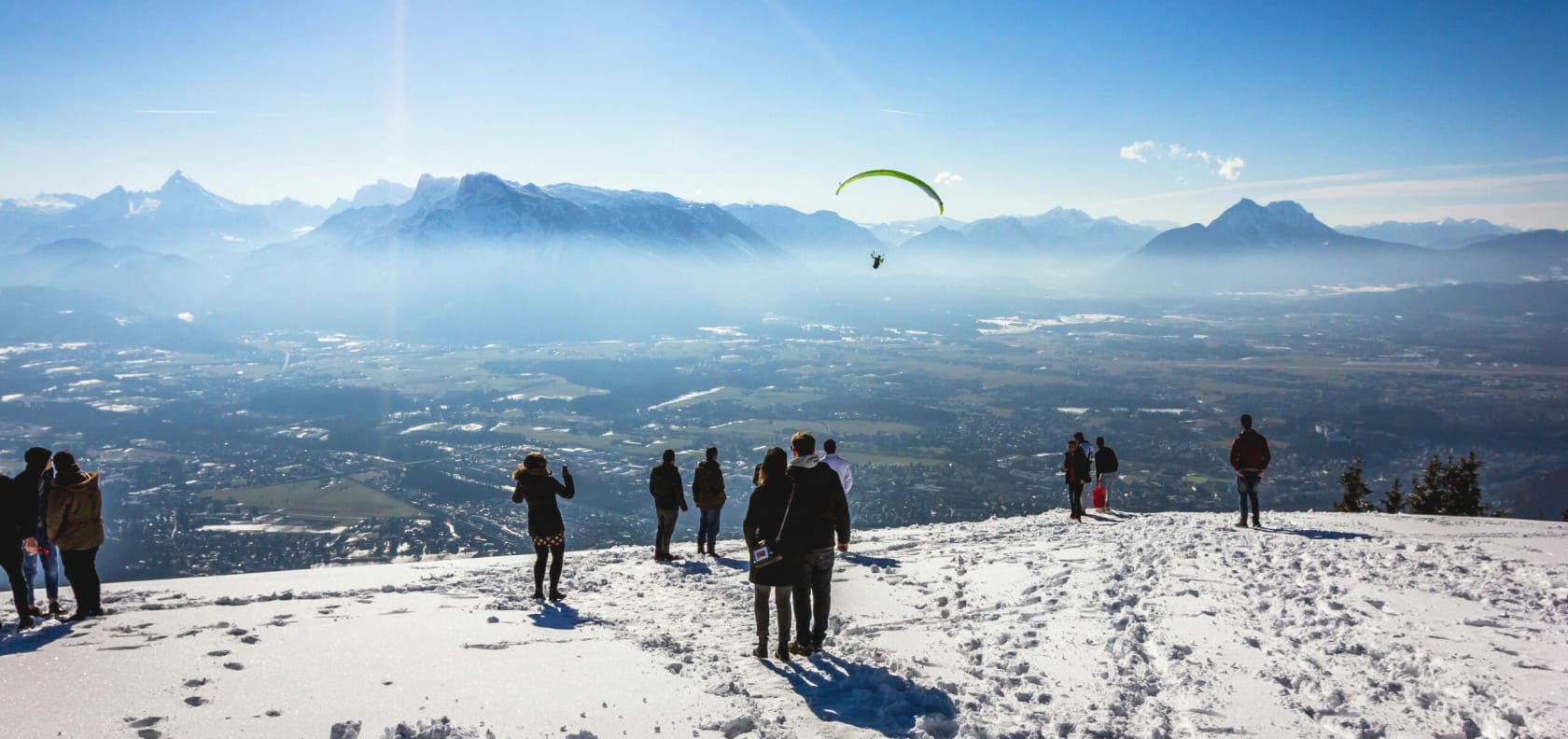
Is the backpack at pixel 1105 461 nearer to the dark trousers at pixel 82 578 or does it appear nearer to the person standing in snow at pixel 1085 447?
the person standing in snow at pixel 1085 447

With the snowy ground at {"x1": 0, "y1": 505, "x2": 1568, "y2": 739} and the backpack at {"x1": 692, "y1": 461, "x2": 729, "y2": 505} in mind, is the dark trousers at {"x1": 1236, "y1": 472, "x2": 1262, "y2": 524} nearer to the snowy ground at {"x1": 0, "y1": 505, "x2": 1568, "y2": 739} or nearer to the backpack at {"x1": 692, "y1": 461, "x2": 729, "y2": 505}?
the snowy ground at {"x1": 0, "y1": 505, "x2": 1568, "y2": 739}

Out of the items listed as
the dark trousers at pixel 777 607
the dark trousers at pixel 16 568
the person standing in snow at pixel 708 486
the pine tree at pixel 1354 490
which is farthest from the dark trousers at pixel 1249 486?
the pine tree at pixel 1354 490

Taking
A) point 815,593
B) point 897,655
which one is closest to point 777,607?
point 815,593

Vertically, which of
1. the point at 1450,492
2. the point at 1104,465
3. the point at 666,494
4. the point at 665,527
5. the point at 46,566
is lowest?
the point at 1450,492

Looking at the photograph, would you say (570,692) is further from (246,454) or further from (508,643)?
(246,454)

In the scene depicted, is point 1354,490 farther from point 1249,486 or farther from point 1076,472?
point 1076,472

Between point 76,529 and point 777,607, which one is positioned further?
point 76,529
